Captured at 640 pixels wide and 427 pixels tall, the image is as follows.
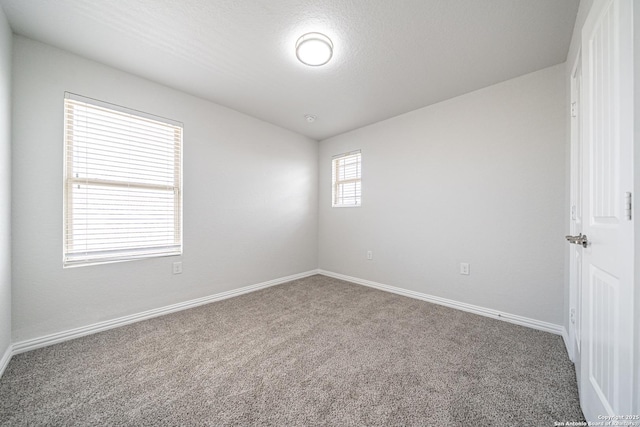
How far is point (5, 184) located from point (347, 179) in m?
3.50

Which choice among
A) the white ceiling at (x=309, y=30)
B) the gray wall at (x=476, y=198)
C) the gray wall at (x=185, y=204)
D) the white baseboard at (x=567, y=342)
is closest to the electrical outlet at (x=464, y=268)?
the gray wall at (x=476, y=198)

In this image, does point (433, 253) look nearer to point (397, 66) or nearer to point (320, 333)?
point (320, 333)

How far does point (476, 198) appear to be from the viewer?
260cm

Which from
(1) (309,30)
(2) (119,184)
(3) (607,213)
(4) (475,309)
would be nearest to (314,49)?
(1) (309,30)

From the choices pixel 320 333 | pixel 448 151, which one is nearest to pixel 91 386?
pixel 320 333

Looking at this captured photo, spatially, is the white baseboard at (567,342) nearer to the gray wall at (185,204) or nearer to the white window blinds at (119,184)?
the gray wall at (185,204)

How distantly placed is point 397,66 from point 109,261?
126 inches

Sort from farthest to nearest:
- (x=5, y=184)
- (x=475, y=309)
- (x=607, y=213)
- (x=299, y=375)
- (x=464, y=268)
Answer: (x=464, y=268)
(x=475, y=309)
(x=5, y=184)
(x=299, y=375)
(x=607, y=213)

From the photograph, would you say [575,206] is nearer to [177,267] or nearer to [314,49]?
[314,49]

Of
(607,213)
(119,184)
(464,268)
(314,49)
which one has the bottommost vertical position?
(464,268)

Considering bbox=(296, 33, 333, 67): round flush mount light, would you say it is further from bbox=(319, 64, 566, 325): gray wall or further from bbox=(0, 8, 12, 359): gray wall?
bbox=(0, 8, 12, 359): gray wall

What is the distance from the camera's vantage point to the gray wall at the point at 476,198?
2182 mm

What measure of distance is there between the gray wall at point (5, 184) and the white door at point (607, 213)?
3.25 metres

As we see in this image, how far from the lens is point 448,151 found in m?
2.80
